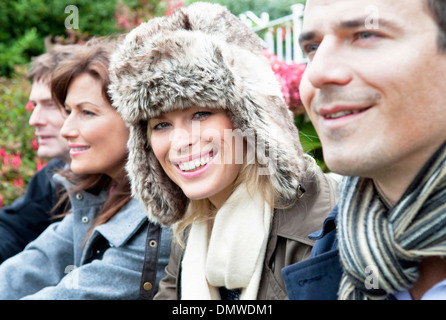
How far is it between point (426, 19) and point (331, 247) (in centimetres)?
90

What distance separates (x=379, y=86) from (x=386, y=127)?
110mm

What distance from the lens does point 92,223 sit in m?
3.38

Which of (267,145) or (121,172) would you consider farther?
(121,172)

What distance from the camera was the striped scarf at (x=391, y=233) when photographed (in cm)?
140

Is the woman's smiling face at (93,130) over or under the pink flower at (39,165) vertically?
under

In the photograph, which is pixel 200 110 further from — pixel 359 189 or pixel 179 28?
pixel 359 189

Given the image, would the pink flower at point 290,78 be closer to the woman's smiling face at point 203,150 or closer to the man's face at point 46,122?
the woman's smiling face at point 203,150

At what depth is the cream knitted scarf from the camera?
2.38m

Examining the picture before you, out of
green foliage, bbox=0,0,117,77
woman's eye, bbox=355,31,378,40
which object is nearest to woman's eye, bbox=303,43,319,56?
woman's eye, bbox=355,31,378,40

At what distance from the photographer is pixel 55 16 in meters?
8.90

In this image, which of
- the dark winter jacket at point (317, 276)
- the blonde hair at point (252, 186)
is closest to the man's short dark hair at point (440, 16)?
the dark winter jacket at point (317, 276)

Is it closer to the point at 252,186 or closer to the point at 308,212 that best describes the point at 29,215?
the point at 252,186

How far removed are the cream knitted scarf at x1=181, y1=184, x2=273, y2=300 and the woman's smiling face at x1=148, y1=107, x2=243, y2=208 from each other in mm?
124

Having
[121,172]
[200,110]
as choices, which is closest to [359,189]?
[200,110]
